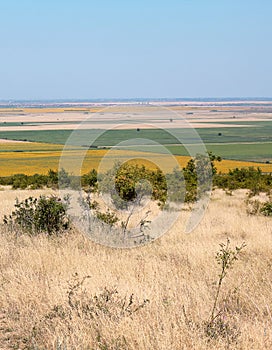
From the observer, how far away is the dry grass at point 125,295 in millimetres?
4484

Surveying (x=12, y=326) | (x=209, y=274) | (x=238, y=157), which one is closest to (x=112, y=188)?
(x=209, y=274)

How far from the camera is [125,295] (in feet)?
18.1

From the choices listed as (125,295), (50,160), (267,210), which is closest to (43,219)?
(125,295)

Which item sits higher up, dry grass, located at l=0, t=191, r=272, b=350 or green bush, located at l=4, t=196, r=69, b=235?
green bush, located at l=4, t=196, r=69, b=235

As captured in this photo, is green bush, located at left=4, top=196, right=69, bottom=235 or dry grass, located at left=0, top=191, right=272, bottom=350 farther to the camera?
green bush, located at left=4, top=196, right=69, bottom=235

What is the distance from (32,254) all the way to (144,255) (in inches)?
66.8

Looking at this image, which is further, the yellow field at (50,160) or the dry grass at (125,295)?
the yellow field at (50,160)

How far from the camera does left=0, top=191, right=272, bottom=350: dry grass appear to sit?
14.7 feet

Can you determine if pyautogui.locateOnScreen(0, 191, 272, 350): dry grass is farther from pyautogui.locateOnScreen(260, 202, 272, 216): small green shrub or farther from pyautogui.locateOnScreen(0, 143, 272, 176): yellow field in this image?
pyautogui.locateOnScreen(0, 143, 272, 176): yellow field

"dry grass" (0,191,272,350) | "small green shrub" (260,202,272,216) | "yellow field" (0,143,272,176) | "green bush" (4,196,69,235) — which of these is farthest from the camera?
"yellow field" (0,143,272,176)

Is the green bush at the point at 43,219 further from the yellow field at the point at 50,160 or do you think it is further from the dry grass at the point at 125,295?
the yellow field at the point at 50,160

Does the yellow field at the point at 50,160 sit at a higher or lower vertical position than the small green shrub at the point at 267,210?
higher

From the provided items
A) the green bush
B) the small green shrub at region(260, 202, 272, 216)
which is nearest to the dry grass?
the green bush

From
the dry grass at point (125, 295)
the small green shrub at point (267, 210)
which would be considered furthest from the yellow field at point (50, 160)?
the dry grass at point (125, 295)
